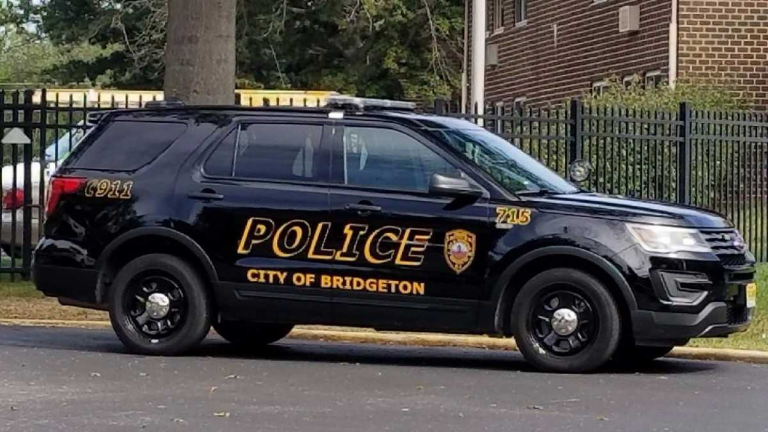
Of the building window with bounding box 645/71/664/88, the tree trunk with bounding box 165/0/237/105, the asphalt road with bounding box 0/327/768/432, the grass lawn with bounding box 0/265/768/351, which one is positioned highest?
the building window with bounding box 645/71/664/88

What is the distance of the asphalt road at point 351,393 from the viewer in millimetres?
7543

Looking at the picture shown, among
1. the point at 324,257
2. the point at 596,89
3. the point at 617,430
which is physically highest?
the point at 596,89

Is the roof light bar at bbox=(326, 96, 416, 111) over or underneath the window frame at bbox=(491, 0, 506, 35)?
underneath

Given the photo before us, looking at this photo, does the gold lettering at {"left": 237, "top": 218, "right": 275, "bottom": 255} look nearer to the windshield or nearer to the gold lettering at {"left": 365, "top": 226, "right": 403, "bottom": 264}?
the gold lettering at {"left": 365, "top": 226, "right": 403, "bottom": 264}

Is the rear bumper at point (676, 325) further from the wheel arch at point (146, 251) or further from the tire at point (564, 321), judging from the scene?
the wheel arch at point (146, 251)

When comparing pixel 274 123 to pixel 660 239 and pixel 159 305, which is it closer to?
pixel 159 305

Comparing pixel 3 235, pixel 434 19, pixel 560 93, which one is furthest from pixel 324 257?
pixel 434 19

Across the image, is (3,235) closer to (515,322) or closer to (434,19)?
(515,322)

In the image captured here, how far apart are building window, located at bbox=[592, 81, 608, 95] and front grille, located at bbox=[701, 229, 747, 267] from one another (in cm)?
1622

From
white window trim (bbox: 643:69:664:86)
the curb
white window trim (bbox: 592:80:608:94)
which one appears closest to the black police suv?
the curb

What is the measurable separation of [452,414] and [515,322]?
1725 mm

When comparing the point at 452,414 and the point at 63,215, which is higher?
the point at 63,215

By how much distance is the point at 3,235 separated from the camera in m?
15.8

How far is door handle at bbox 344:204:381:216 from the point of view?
31.6 ft
